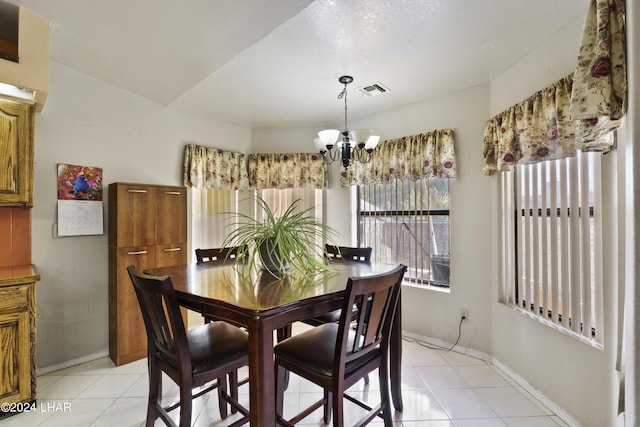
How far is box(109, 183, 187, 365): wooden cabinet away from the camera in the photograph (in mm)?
2604

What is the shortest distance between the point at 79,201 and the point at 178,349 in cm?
211

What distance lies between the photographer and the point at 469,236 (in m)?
2.78

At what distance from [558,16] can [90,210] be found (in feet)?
12.4

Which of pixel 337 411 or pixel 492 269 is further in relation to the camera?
pixel 492 269

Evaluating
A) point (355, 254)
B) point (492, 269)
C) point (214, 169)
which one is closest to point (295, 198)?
point (214, 169)

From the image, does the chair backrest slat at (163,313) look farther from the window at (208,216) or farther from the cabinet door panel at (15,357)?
the window at (208,216)

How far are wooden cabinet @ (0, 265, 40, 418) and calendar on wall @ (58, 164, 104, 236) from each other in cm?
68

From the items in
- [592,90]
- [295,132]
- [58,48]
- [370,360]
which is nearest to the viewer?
[592,90]

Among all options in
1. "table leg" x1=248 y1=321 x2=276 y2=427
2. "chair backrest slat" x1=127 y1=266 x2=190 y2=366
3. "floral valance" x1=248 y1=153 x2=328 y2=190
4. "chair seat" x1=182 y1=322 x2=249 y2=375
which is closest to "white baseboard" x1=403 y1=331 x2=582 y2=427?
"table leg" x1=248 y1=321 x2=276 y2=427

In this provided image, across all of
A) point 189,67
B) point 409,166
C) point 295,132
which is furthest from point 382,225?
point 189,67

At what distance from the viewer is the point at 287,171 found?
3.87 metres

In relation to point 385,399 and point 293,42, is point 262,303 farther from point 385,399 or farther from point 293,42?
point 293,42

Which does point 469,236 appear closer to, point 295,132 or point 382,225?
point 382,225

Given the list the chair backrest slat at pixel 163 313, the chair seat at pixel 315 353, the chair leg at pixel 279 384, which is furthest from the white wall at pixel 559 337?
the chair backrest slat at pixel 163 313
